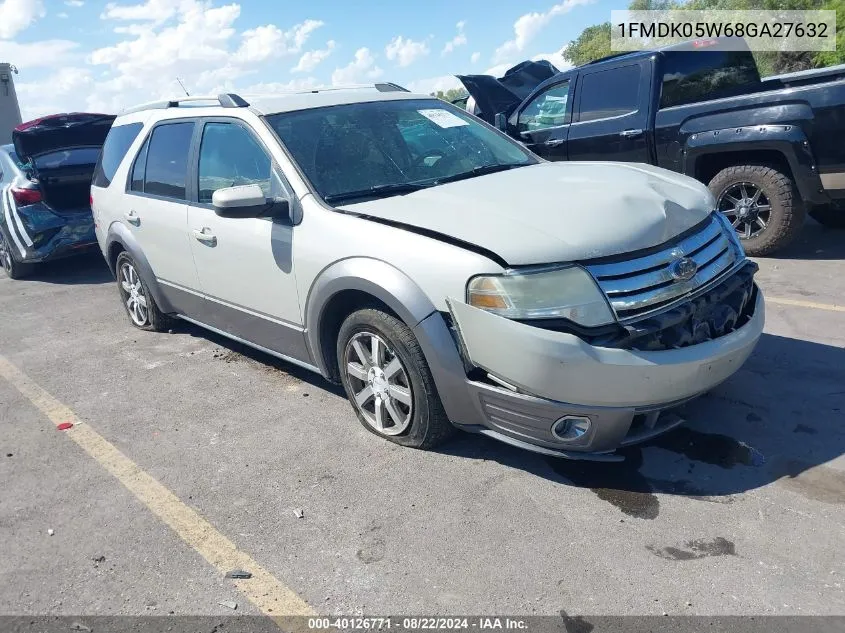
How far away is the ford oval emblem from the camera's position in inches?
118

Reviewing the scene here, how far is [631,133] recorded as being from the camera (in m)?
7.09

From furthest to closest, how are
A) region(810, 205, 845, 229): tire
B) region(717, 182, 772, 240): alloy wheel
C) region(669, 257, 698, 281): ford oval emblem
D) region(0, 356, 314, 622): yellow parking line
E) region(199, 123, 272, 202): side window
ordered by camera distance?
region(810, 205, 845, 229): tire, region(717, 182, 772, 240): alloy wheel, region(199, 123, 272, 202): side window, region(669, 257, 698, 281): ford oval emblem, region(0, 356, 314, 622): yellow parking line

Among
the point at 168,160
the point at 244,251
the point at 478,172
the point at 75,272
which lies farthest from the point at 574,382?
the point at 75,272

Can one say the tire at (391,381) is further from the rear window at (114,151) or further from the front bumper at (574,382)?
the rear window at (114,151)

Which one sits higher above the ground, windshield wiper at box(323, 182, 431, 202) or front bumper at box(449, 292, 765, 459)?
windshield wiper at box(323, 182, 431, 202)

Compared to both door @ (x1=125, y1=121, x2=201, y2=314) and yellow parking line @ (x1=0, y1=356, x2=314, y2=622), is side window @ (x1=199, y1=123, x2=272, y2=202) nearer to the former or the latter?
door @ (x1=125, y1=121, x2=201, y2=314)

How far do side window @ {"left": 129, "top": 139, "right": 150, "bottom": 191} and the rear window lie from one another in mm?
225

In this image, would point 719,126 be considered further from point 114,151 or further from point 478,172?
point 114,151

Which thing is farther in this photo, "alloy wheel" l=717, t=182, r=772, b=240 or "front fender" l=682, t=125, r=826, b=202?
"alloy wheel" l=717, t=182, r=772, b=240

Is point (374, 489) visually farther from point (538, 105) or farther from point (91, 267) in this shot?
point (91, 267)

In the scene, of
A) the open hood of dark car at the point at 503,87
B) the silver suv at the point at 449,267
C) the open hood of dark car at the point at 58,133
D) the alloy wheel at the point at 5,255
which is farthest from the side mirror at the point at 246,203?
the alloy wheel at the point at 5,255

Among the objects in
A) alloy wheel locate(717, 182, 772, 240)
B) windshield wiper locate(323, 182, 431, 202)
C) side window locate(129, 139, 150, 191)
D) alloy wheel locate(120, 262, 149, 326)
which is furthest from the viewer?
alloy wheel locate(717, 182, 772, 240)

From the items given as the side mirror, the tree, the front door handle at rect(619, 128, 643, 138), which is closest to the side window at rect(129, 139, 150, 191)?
the side mirror

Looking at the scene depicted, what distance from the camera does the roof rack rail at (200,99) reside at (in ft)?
13.9
